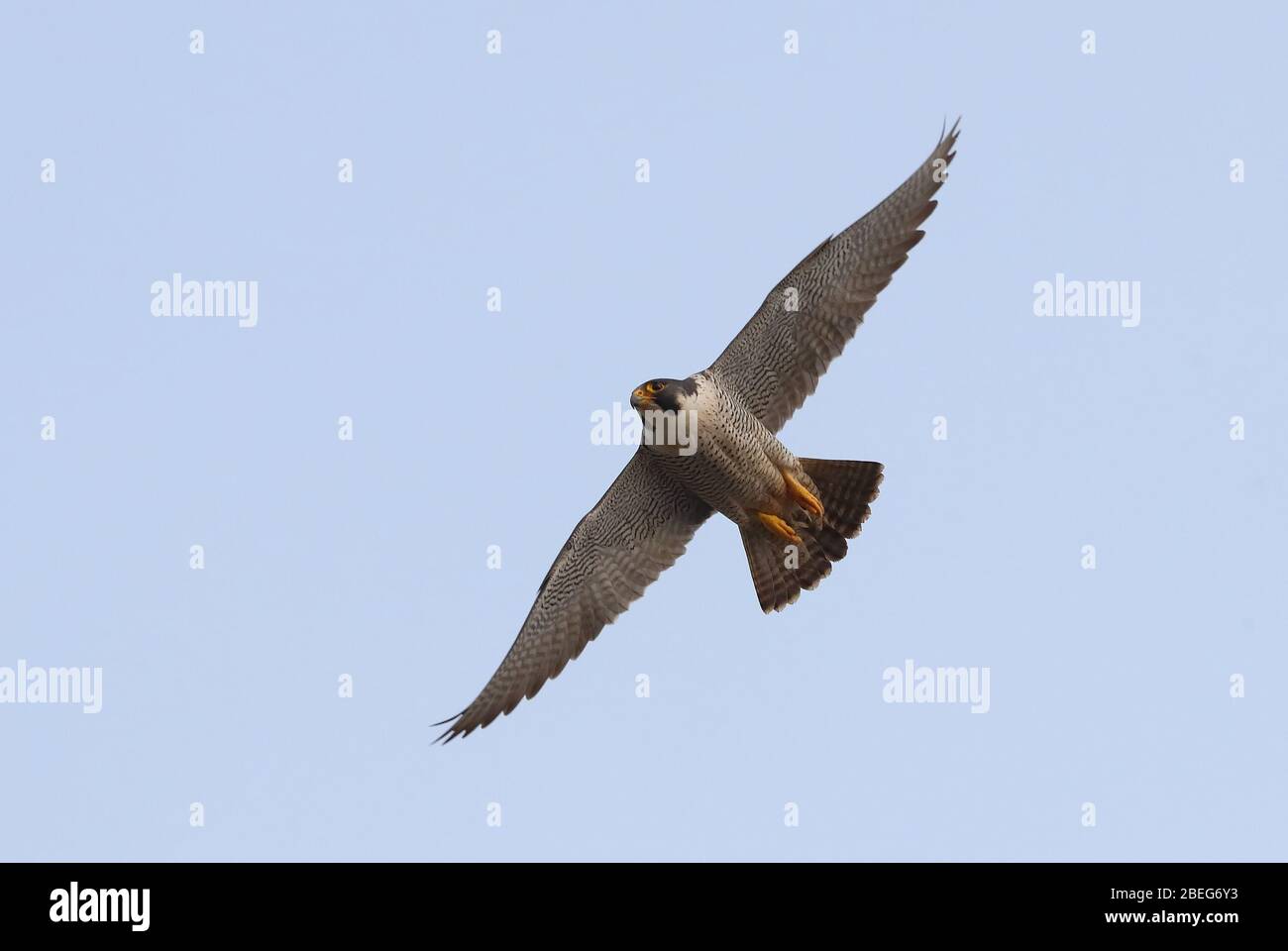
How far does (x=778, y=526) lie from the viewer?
17.7m

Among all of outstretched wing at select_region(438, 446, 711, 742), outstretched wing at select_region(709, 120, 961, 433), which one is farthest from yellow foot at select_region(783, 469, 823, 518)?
outstretched wing at select_region(438, 446, 711, 742)

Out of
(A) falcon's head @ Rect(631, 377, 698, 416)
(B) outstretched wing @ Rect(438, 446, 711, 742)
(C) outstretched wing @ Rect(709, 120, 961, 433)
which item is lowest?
(B) outstretched wing @ Rect(438, 446, 711, 742)

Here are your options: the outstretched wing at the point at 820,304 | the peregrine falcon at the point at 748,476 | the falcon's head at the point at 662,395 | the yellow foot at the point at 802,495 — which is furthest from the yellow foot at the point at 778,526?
the falcon's head at the point at 662,395

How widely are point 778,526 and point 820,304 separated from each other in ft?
7.36

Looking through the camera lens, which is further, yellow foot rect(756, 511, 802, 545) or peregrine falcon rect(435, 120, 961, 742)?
yellow foot rect(756, 511, 802, 545)

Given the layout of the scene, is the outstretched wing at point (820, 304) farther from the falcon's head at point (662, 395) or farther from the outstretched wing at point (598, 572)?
the outstretched wing at point (598, 572)

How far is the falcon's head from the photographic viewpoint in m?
16.6

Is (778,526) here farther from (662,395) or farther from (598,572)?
(662,395)

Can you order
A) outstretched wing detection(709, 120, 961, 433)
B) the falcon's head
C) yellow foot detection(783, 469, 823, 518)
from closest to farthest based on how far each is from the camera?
the falcon's head
outstretched wing detection(709, 120, 961, 433)
yellow foot detection(783, 469, 823, 518)

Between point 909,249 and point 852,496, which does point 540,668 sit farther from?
point 909,249

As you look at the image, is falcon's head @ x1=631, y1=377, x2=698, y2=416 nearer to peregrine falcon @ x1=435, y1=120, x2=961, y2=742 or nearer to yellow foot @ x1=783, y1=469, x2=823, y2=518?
peregrine falcon @ x1=435, y1=120, x2=961, y2=742

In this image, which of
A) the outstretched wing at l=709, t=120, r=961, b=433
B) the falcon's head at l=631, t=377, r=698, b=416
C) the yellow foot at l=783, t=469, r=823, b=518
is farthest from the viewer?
the yellow foot at l=783, t=469, r=823, b=518

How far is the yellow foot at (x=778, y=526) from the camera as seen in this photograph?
1775 cm
